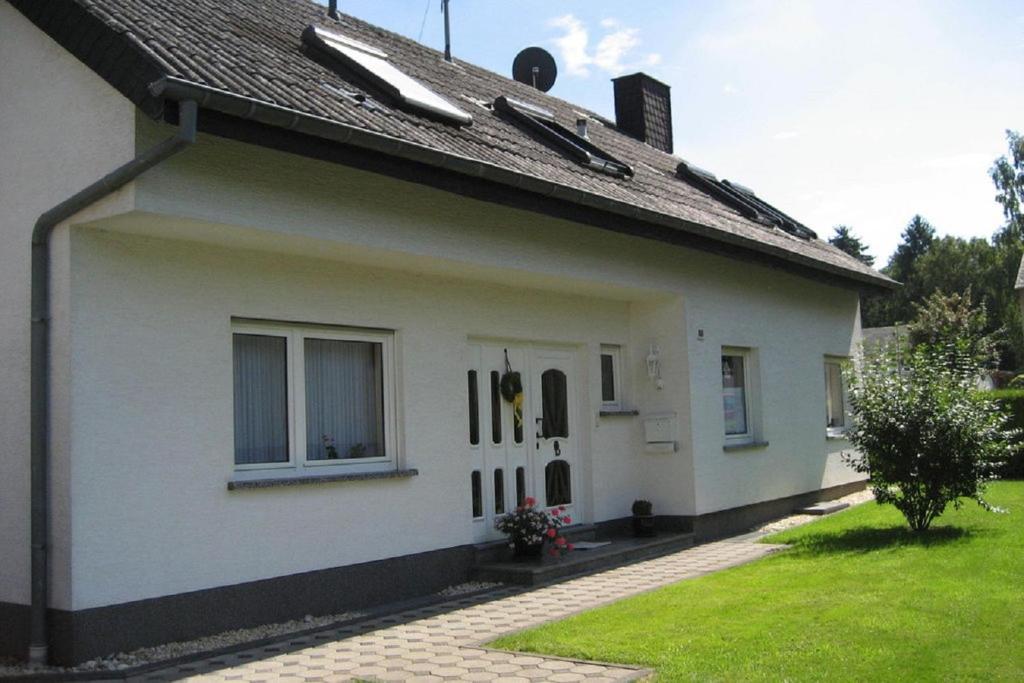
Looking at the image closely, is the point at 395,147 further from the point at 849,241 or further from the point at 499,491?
the point at 849,241

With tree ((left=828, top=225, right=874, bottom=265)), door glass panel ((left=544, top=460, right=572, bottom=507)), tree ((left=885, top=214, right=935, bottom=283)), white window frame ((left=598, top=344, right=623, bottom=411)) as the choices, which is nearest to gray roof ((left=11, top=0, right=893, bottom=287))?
white window frame ((left=598, top=344, right=623, bottom=411))

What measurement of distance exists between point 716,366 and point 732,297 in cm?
108

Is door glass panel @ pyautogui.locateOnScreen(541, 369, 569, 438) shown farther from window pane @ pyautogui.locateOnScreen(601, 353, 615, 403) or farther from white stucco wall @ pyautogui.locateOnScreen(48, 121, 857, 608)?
window pane @ pyautogui.locateOnScreen(601, 353, 615, 403)

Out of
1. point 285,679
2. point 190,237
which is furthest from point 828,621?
point 190,237

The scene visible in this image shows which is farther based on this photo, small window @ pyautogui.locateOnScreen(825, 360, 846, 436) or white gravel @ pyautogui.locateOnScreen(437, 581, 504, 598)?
small window @ pyautogui.locateOnScreen(825, 360, 846, 436)

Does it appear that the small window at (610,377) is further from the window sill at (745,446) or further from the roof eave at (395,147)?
the roof eave at (395,147)

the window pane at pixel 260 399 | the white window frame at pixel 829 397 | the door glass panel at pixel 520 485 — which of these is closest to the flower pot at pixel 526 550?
the door glass panel at pixel 520 485

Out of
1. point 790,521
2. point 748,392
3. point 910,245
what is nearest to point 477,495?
point 748,392

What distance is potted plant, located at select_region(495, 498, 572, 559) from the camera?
10.1 meters

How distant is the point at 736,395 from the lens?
1409cm

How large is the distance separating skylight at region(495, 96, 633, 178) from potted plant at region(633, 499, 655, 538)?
3852 millimetres

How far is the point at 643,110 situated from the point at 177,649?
14.1 m

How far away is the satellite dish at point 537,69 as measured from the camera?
18.6m

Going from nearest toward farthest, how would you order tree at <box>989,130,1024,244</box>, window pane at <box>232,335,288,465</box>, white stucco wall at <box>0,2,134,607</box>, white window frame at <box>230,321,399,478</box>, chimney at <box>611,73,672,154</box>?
white stucco wall at <box>0,2,134,607</box>
window pane at <box>232,335,288,465</box>
white window frame at <box>230,321,399,478</box>
chimney at <box>611,73,672,154</box>
tree at <box>989,130,1024,244</box>
